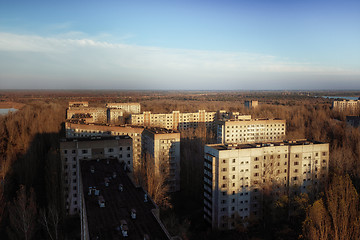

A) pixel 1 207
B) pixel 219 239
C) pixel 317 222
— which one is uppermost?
pixel 317 222

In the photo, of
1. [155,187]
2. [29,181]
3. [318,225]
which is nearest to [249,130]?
[155,187]

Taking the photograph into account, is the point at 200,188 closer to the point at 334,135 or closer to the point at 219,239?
the point at 219,239

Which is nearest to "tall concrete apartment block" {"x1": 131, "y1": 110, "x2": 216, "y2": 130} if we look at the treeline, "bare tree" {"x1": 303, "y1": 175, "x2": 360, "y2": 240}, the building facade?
the treeline

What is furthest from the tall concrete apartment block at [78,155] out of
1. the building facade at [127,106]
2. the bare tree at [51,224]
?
the building facade at [127,106]

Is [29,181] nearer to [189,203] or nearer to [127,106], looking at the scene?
[189,203]

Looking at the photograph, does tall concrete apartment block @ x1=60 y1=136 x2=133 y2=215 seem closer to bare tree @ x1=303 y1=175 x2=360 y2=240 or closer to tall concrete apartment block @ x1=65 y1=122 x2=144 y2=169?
tall concrete apartment block @ x1=65 y1=122 x2=144 y2=169

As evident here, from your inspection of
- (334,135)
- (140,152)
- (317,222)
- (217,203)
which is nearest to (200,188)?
(217,203)

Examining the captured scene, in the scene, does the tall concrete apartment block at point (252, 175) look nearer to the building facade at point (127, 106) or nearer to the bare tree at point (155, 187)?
the bare tree at point (155, 187)
